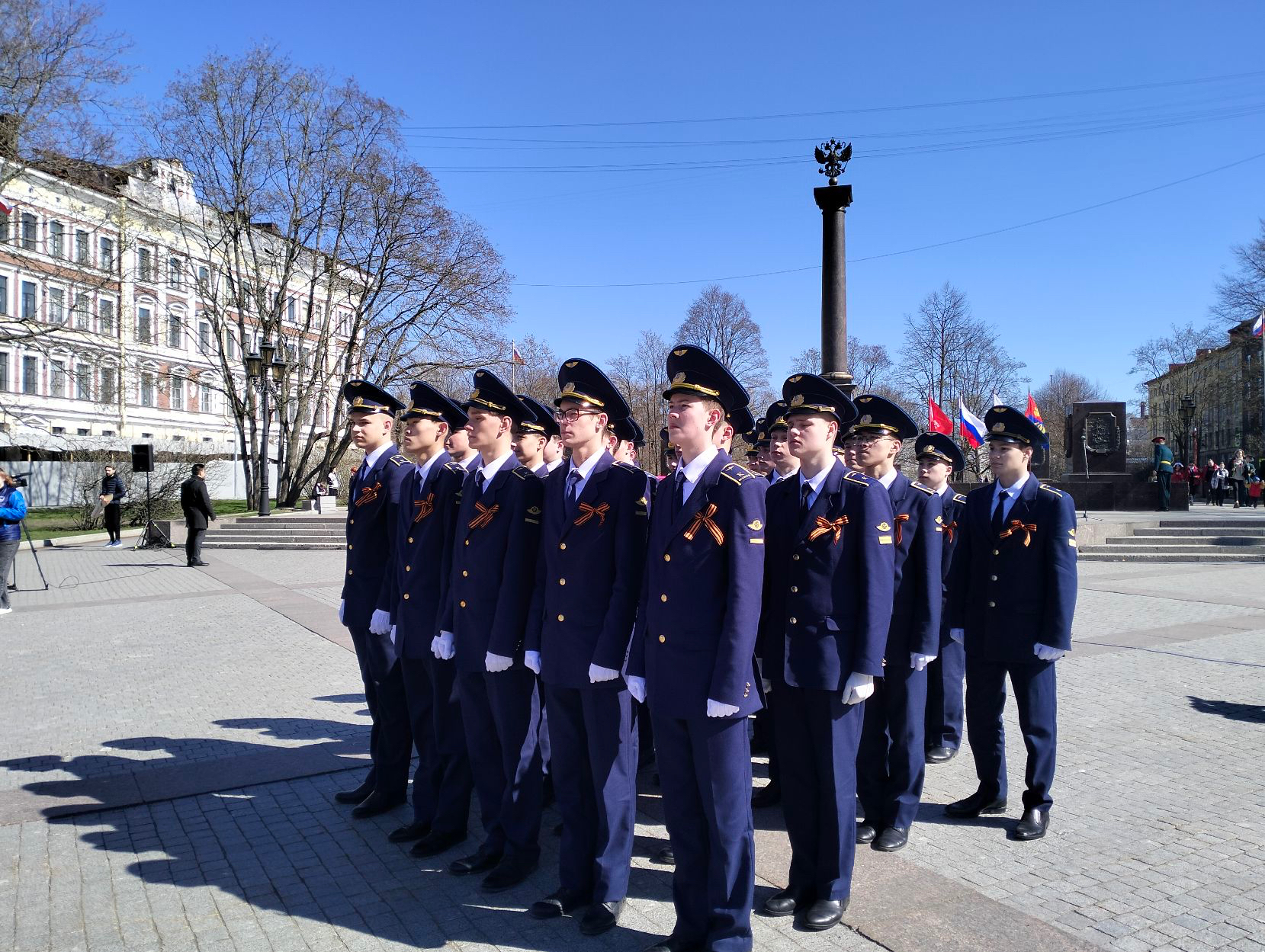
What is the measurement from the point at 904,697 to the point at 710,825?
166 centimetres

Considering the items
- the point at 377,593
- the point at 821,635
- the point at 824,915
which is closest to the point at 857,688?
the point at 821,635

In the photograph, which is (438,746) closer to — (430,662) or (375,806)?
(430,662)

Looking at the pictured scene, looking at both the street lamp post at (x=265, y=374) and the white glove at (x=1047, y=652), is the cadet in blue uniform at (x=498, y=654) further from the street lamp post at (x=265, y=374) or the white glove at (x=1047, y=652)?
the street lamp post at (x=265, y=374)

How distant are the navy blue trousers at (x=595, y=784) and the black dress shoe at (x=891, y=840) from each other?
1367 millimetres

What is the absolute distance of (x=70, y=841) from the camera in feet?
15.3

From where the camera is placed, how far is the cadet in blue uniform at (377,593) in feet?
16.5

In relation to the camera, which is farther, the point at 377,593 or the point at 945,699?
the point at 945,699

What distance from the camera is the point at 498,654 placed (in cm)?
408

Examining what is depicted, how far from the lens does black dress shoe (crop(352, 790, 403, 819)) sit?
497cm

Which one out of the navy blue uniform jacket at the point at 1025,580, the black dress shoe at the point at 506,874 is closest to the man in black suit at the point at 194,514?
the black dress shoe at the point at 506,874

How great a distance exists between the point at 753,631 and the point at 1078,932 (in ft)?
5.74

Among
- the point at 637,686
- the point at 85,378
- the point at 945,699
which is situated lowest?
the point at 945,699

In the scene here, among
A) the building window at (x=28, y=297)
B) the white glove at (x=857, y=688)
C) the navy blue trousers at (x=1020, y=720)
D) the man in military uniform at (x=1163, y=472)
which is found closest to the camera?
the white glove at (x=857, y=688)

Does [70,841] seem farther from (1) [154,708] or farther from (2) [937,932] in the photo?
(2) [937,932]
